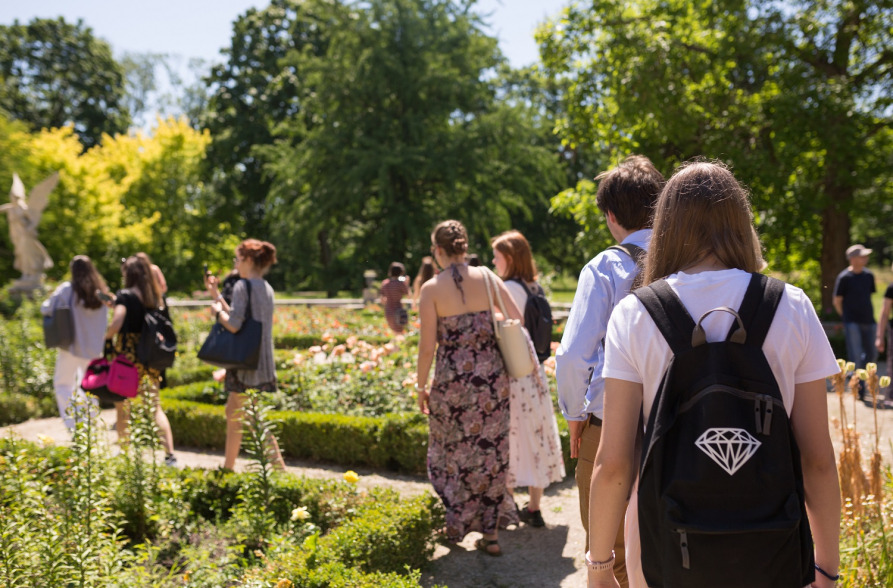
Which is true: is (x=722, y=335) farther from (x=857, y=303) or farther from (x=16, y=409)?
(x=16, y=409)

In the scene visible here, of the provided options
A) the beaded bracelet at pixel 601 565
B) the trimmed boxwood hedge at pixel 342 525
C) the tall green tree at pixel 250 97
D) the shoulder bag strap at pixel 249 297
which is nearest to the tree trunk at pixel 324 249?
the tall green tree at pixel 250 97

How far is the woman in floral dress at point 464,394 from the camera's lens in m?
4.20

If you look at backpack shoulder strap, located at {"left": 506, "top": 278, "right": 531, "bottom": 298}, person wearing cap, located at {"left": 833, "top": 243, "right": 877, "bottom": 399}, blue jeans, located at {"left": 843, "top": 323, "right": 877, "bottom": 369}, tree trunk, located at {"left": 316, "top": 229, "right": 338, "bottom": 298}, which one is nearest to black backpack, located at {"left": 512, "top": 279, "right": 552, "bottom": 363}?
backpack shoulder strap, located at {"left": 506, "top": 278, "right": 531, "bottom": 298}

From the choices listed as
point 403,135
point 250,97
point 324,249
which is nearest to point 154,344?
point 403,135

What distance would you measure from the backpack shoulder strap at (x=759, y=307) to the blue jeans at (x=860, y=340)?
838 cm

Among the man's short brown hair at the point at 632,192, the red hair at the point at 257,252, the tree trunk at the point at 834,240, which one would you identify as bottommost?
the red hair at the point at 257,252

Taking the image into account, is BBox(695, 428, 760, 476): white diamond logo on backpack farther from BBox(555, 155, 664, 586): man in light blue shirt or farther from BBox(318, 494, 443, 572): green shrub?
BBox(318, 494, 443, 572): green shrub

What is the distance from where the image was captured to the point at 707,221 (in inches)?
68.1

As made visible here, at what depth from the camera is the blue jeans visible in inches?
348

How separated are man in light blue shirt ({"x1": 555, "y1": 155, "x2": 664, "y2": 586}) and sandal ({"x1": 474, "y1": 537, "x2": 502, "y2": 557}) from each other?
1.77m

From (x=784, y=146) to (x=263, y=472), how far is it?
10.8 metres

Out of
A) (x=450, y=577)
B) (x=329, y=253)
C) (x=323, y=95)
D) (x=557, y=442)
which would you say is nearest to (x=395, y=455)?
(x=557, y=442)

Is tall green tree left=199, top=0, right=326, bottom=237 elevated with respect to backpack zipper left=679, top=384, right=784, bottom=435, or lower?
elevated

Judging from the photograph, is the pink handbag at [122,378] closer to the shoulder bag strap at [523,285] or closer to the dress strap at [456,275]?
the dress strap at [456,275]
